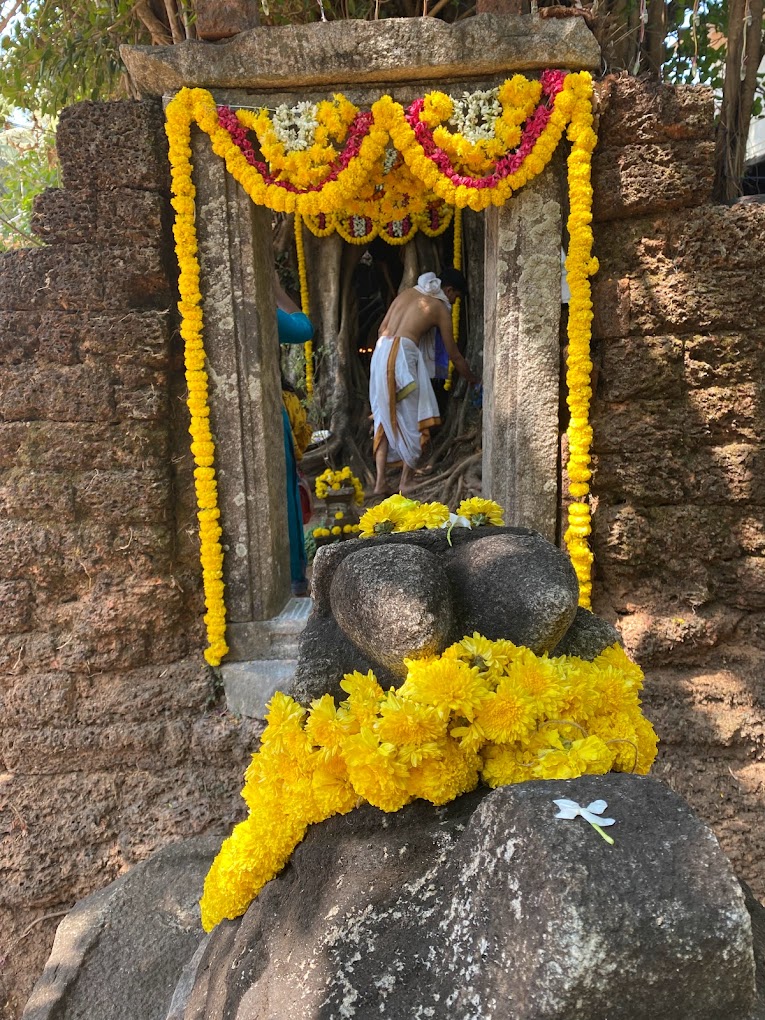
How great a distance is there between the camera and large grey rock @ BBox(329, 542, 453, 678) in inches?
48.7

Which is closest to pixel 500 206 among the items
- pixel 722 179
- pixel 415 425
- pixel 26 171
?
pixel 722 179

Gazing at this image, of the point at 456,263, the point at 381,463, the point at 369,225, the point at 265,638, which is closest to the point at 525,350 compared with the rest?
the point at 265,638

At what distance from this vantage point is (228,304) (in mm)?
3137

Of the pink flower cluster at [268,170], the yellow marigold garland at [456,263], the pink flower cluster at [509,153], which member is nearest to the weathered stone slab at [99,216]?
the pink flower cluster at [268,170]

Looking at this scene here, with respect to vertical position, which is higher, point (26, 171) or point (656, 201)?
point (26, 171)

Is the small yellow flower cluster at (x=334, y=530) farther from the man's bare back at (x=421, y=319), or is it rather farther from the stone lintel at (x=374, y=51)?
the stone lintel at (x=374, y=51)

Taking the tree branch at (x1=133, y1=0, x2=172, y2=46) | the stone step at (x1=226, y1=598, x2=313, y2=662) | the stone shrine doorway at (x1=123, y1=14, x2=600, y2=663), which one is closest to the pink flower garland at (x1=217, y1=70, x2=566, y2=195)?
the stone shrine doorway at (x1=123, y1=14, x2=600, y2=663)

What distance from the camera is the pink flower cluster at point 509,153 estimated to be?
2867mm

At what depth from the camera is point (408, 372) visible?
569 centimetres

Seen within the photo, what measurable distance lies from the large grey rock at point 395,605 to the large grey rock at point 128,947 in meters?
1.11

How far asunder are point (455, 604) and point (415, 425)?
15.3 feet

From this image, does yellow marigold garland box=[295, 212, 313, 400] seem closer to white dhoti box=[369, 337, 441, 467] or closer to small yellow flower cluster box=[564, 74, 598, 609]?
white dhoti box=[369, 337, 441, 467]

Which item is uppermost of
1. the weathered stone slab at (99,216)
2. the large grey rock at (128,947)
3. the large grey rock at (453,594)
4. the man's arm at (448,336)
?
the weathered stone slab at (99,216)

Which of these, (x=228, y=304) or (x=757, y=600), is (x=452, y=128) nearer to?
(x=228, y=304)
